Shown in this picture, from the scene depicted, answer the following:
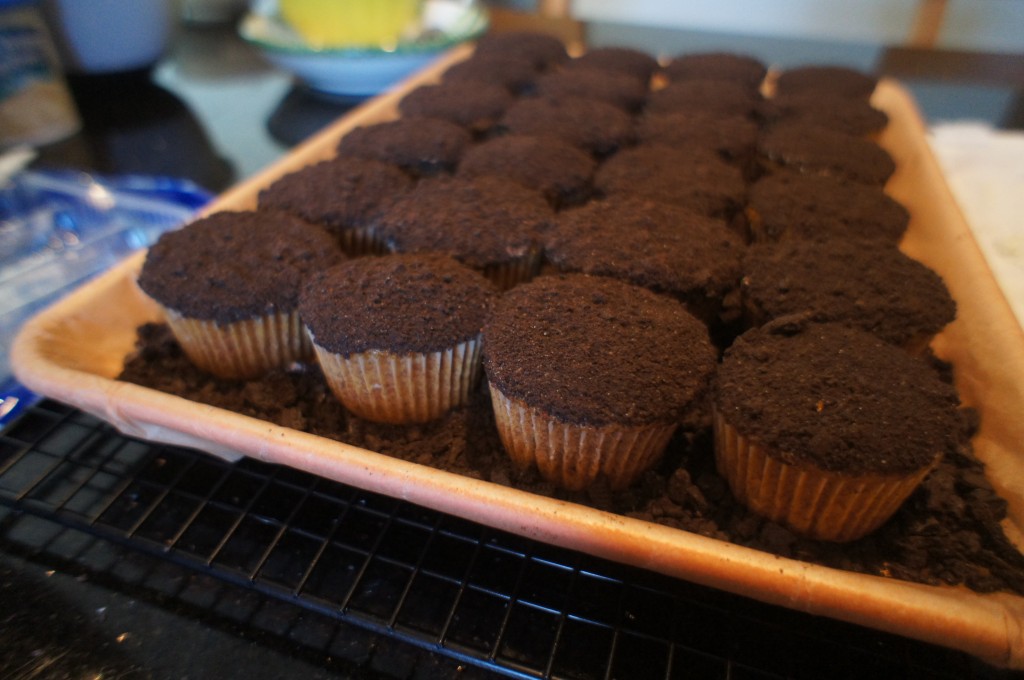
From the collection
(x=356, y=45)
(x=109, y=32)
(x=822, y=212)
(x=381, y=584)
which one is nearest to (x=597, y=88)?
(x=822, y=212)

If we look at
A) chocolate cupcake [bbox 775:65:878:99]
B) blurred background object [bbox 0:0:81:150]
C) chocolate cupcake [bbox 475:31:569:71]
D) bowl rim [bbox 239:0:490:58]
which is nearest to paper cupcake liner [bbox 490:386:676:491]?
chocolate cupcake [bbox 775:65:878:99]

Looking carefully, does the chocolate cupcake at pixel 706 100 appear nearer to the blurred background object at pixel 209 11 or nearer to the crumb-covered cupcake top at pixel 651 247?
the crumb-covered cupcake top at pixel 651 247

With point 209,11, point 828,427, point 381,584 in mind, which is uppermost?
point 828,427

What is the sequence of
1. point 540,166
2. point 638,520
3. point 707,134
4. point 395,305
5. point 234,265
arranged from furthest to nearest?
1. point 707,134
2. point 540,166
3. point 234,265
4. point 395,305
5. point 638,520

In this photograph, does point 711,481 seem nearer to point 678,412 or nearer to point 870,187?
point 678,412

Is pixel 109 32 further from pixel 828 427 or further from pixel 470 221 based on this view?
pixel 828 427

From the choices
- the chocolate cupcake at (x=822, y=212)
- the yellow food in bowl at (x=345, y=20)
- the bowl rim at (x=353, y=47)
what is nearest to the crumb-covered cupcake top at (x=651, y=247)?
the chocolate cupcake at (x=822, y=212)

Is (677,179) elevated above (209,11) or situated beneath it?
elevated above
